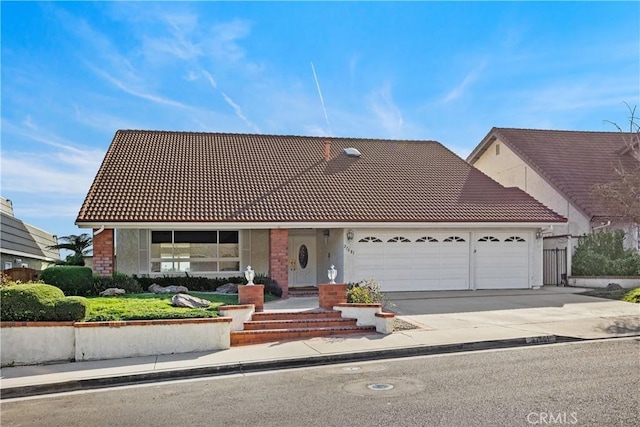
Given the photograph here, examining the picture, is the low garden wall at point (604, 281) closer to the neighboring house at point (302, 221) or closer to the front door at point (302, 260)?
the neighboring house at point (302, 221)

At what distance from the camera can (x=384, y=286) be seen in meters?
17.9

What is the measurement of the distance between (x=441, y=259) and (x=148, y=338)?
37.2ft

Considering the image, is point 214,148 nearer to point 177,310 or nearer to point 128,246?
point 128,246

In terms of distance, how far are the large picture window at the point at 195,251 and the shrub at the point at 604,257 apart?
41.3 feet

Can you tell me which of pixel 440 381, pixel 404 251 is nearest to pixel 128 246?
pixel 404 251

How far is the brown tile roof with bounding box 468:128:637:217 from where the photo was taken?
844 inches

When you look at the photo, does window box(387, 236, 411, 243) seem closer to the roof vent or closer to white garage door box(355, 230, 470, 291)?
white garage door box(355, 230, 470, 291)

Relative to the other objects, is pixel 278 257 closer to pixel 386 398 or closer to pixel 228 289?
pixel 228 289

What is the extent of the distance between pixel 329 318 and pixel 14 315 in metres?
6.27

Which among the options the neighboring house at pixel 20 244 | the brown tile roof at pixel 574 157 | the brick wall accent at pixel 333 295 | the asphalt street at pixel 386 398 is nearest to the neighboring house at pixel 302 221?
the brown tile roof at pixel 574 157

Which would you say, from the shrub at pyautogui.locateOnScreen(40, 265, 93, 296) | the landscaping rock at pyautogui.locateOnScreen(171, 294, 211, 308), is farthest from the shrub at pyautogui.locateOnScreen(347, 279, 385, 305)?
the shrub at pyautogui.locateOnScreen(40, 265, 93, 296)

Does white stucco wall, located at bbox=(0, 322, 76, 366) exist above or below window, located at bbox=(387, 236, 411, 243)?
below

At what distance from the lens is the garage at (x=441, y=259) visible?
1795 cm

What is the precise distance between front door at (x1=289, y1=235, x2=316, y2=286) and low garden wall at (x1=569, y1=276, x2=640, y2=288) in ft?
31.9
